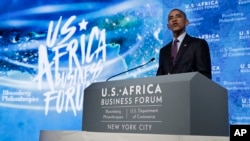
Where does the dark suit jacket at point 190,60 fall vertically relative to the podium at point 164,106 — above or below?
above

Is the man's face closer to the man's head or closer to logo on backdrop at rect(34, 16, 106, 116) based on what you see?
the man's head

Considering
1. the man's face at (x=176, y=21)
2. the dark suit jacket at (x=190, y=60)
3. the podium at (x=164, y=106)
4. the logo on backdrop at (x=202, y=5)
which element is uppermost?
the logo on backdrop at (x=202, y=5)

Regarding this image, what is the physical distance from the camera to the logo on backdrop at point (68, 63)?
3299mm

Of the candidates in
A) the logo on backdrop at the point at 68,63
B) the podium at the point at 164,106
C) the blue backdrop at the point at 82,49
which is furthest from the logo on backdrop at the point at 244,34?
the podium at the point at 164,106

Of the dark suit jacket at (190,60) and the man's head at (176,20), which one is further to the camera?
the man's head at (176,20)

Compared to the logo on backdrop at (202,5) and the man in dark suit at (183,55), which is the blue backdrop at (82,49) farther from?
the man in dark suit at (183,55)

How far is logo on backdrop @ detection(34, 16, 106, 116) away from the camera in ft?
10.8

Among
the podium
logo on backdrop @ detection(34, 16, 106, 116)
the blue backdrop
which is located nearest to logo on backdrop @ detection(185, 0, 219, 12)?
the blue backdrop

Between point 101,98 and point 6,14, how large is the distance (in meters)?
2.86

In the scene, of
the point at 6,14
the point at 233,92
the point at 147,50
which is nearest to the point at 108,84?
the point at 233,92

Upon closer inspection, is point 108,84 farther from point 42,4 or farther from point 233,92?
point 42,4

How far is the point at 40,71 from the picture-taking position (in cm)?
354

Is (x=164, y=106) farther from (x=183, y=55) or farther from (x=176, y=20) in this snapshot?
(x=176, y=20)

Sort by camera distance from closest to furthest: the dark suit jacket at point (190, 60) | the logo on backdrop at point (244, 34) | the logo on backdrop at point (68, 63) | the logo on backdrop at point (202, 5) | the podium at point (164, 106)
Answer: the podium at point (164, 106) < the dark suit jacket at point (190, 60) < the logo on backdrop at point (244, 34) < the logo on backdrop at point (202, 5) < the logo on backdrop at point (68, 63)
